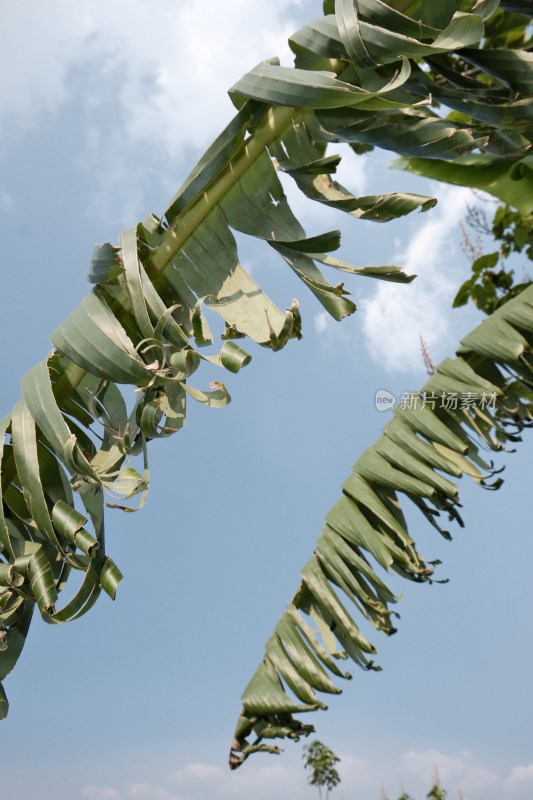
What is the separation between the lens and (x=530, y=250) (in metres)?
3.38

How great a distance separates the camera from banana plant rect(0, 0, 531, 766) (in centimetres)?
77

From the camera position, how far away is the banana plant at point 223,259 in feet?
2.51

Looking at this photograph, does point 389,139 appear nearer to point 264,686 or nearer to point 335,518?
point 335,518

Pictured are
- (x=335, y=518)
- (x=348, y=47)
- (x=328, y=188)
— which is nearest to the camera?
(x=348, y=47)

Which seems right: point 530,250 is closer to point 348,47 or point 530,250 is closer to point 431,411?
point 431,411

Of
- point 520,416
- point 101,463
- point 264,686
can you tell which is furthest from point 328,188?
point 264,686

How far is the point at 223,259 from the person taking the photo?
91cm

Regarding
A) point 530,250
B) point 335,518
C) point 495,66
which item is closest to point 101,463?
point 495,66

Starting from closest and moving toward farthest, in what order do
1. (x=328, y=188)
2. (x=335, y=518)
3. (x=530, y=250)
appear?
(x=328, y=188), (x=335, y=518), (x=530, y=250)

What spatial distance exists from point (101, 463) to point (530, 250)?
3015 millimetres

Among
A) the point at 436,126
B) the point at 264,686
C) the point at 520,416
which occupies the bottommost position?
the point at 264,686

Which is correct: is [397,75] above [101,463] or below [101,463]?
above

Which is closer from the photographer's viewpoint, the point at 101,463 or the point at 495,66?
the point at 495,66

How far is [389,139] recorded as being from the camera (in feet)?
2.70
